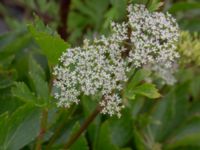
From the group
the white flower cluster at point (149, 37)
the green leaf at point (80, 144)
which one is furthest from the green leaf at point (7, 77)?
the white flower cluster at point (149, 37)

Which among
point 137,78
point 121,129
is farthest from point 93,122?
point 137,78

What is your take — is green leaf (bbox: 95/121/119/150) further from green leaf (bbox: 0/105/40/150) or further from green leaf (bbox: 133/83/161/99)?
green leaf (bbox: 133/83/161/99)

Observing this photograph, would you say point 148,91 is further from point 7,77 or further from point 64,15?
point 64,15

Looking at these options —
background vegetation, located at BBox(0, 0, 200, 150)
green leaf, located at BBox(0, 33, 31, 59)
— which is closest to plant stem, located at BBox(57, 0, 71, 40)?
background vegetation, located at BBox(0, 0, 200, 150)

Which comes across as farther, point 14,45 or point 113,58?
point 14,45

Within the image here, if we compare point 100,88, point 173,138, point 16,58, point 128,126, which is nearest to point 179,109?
point 173,138

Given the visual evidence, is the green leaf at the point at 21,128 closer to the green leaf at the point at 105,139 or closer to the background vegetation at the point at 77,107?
the background vegetation at the point at 77,107

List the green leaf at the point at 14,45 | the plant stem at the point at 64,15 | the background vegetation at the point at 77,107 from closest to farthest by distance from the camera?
the background vegetation at the point at 77,107
the green leaf at the point at 14,45
the plant stem at the point at 64,15

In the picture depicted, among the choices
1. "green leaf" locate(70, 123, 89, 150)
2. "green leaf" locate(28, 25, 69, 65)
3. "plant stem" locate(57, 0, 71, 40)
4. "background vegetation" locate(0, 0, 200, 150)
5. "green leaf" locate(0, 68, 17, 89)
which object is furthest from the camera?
"plant stem" locate(57, 0, 71, 40)
